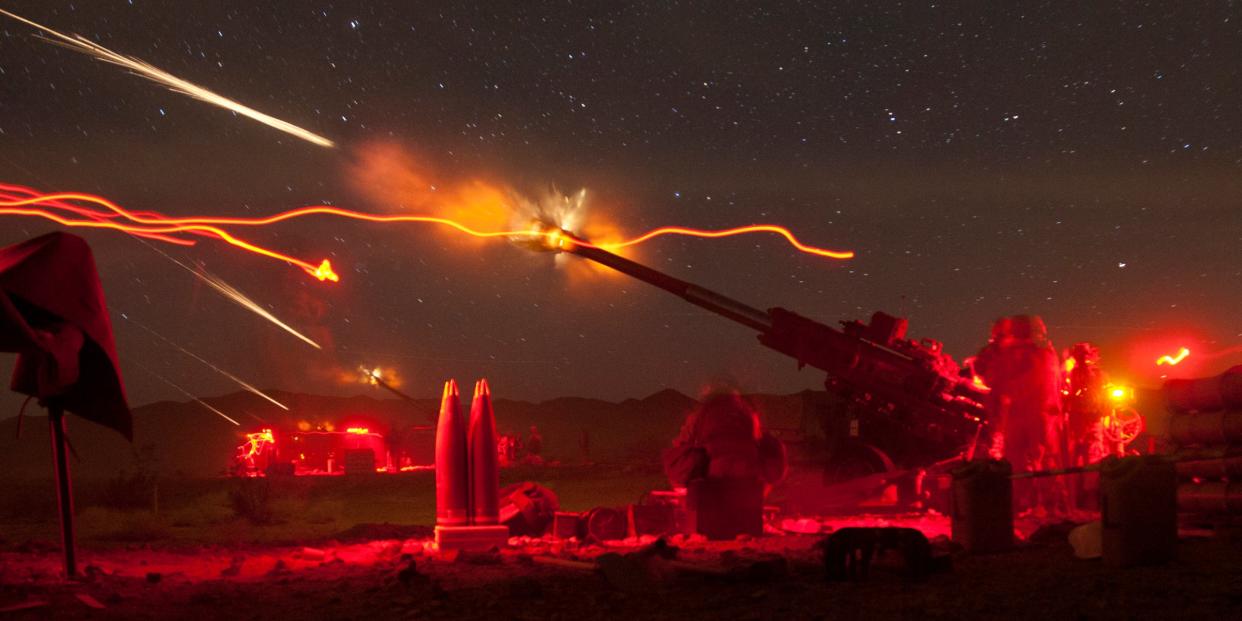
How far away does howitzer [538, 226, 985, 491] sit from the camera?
1745 centimetres

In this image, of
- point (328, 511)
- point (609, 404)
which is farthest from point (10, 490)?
point (609, 404)

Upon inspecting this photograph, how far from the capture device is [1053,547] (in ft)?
34.3

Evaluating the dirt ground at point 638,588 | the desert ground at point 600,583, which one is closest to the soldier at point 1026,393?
the desert ground at point 600,583

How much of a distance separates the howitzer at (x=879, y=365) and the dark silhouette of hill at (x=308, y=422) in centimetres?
2897

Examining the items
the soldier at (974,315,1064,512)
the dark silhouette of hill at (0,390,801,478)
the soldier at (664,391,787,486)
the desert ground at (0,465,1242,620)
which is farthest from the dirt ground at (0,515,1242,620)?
the dark silhouette of hill at (0,390,801,478)

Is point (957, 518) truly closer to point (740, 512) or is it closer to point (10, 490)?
point (740, 512)

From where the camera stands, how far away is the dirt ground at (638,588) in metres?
7.25

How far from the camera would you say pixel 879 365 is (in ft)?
57.8

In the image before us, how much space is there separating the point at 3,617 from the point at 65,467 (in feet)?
6.97

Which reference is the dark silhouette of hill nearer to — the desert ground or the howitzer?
the howitzer

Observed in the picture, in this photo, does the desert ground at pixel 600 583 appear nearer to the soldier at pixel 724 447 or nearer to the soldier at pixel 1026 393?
the soldier at pixel 724 447

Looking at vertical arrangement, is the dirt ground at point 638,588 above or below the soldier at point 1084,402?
below

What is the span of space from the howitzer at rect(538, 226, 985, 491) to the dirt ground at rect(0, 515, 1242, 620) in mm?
6357

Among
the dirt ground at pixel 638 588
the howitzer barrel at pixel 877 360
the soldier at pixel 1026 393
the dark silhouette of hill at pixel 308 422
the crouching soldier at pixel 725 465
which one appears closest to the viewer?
the dirt ground at pixel 638 588
